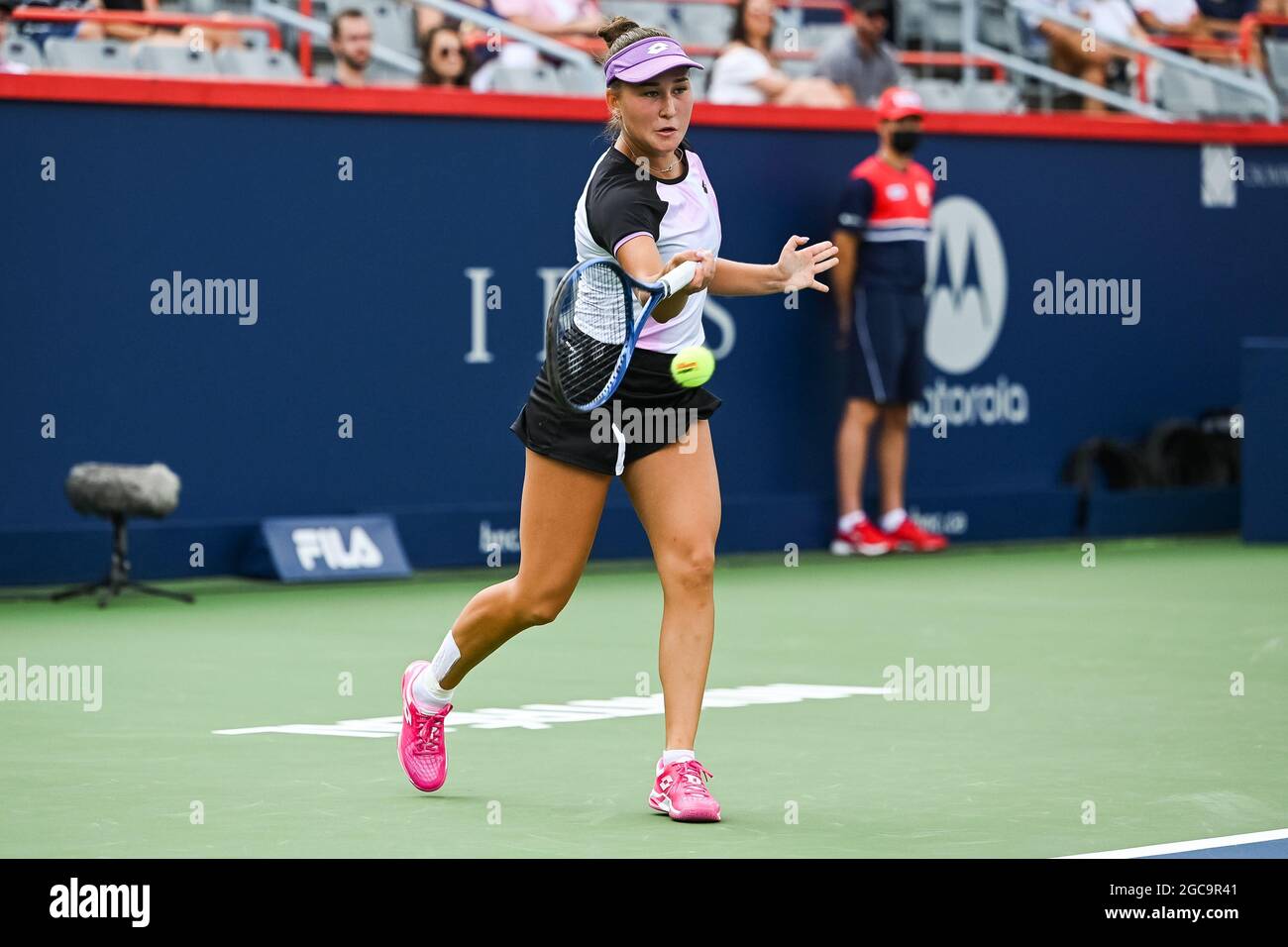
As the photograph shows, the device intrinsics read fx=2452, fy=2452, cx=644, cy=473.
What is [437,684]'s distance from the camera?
6.86 metres

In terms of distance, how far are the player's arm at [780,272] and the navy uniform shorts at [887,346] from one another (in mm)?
7929

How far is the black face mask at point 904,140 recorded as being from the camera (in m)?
14.2

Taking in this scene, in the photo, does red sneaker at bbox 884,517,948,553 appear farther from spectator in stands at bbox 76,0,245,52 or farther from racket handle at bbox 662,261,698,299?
racket handle at bbox 662,261,698,299

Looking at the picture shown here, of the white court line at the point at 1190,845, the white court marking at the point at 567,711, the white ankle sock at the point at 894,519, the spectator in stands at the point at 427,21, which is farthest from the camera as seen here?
the white ankle sock at the point at 894,519

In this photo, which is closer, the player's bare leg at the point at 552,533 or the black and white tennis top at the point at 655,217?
the black and white tennis top at the point at 655,217

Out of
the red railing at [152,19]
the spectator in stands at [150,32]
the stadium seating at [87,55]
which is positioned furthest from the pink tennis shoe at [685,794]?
the spectator in stands at [150,32]

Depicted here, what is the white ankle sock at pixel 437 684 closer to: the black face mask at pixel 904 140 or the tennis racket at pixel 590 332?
the tennis racket at pixel 590 332

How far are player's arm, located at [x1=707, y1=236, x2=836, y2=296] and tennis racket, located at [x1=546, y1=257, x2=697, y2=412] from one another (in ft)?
0.79

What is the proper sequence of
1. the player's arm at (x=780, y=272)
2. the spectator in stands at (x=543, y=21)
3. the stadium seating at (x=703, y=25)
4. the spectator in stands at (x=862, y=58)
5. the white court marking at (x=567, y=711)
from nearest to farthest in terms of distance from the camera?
the player's arm at (x=780, y=272) → the white court marking at (x=567, y=711) → the spectator in stands at (x=543, y=21) → the spectator in stands at (x=862, y=58) → the stadium seating at (x=703, y=25)

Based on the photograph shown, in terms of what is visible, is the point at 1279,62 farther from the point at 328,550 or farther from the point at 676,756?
the point at 676,756

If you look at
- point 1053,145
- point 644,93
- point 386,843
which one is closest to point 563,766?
point 386,843

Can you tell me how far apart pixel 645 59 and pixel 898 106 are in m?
7.98

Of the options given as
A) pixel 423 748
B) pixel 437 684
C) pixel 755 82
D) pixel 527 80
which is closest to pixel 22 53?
pixel 527 80

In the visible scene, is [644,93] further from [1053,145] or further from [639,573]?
[1053,145]
